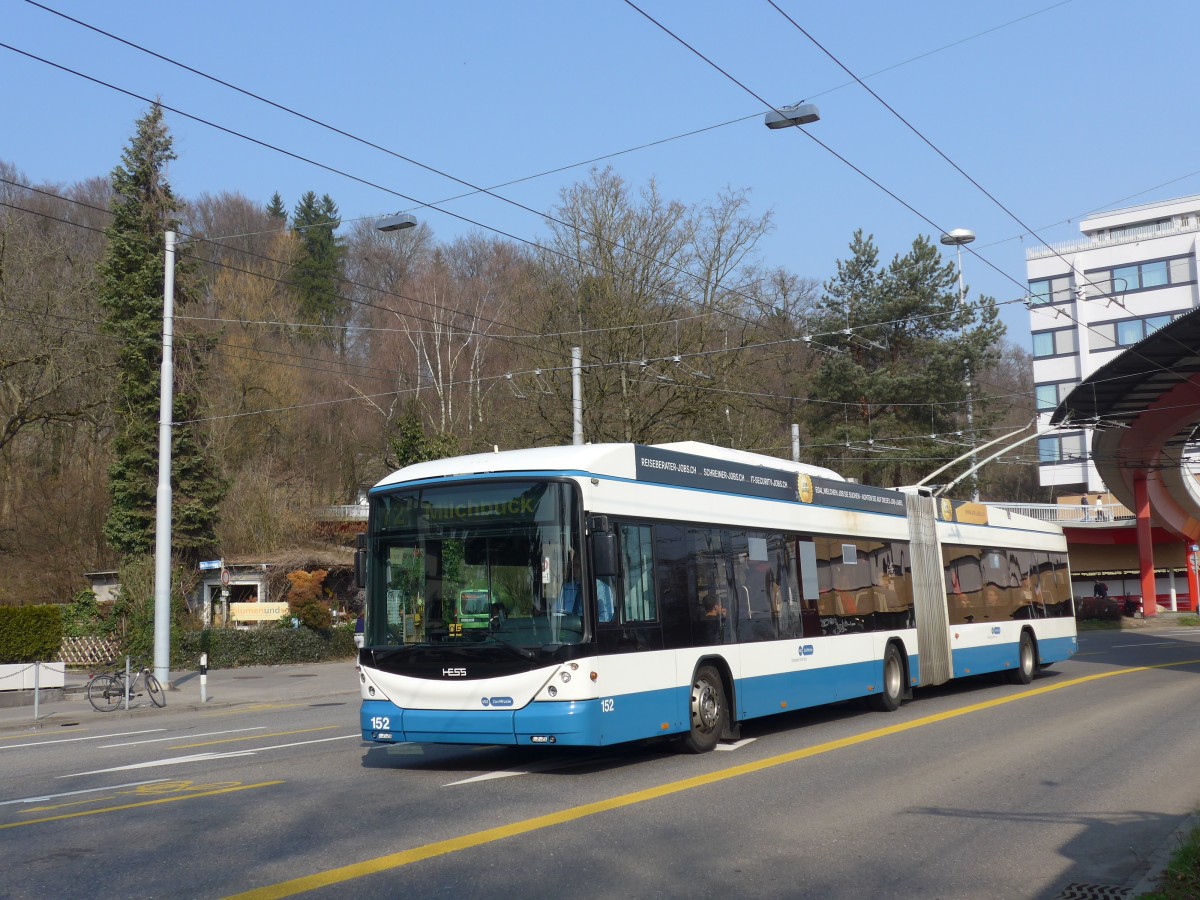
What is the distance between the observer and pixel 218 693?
2717 centimetres

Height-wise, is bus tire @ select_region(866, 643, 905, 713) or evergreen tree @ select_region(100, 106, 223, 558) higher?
evergreen tree @ select_region(100, 106, 223, 558)

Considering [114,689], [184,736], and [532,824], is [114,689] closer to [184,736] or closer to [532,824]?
[184,736]

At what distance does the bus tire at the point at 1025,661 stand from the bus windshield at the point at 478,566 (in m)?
13.6

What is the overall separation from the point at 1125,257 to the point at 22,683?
272ft

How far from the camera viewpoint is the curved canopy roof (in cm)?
3559

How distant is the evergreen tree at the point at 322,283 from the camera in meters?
63.3

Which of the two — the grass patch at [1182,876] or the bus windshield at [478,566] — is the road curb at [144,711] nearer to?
the bus windshield at [478,566]

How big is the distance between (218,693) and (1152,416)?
33027 millimetres

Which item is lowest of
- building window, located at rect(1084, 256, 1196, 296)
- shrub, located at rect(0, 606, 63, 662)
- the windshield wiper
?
the windshield wiper

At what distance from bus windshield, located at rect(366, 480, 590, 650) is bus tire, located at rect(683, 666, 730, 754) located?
225cm

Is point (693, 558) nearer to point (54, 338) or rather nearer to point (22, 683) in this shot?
point (22, 683)

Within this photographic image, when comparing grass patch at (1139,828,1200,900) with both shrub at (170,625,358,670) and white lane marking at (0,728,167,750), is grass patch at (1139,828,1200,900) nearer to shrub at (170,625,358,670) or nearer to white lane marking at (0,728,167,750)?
white lane marking at (0,728,167,750)

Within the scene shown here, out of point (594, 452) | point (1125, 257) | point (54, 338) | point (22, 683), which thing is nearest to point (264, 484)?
point (54, 338)

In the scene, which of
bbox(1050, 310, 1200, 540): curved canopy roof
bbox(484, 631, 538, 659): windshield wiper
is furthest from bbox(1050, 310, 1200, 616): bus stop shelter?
bbox(484, 631, 538, 659): windshield wiper
